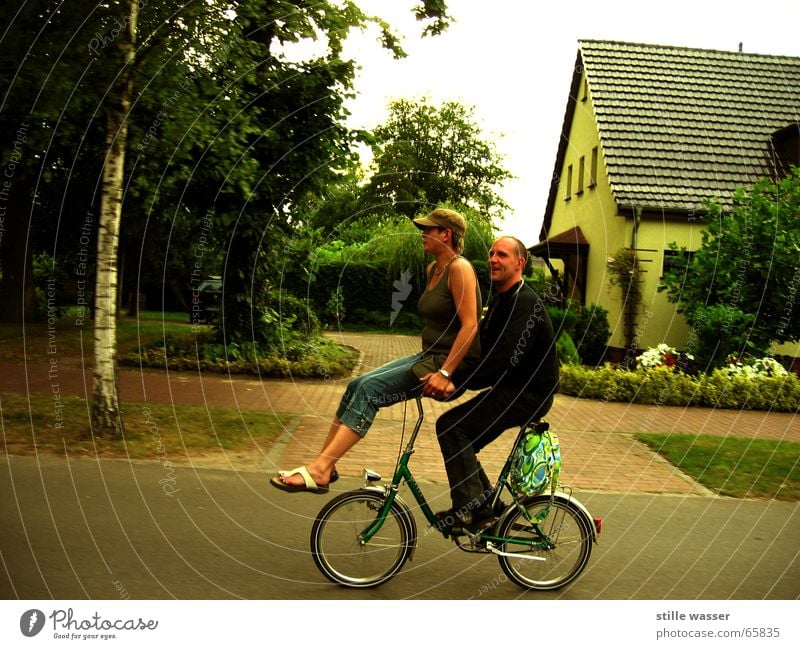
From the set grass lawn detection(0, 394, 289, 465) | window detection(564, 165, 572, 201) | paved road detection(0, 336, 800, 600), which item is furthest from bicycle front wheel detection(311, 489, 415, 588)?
window detection(564, 165, 572, 201)

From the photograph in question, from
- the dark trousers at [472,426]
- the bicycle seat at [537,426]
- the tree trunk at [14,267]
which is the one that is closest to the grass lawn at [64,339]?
the tree trunk at [14,267]

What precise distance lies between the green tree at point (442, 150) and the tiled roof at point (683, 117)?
18.4 ft

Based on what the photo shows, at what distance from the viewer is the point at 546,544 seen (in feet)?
15.4

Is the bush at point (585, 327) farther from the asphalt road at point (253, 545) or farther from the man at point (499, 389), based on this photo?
the man at point (499, 389)

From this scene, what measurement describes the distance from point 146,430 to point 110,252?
1.83 metres

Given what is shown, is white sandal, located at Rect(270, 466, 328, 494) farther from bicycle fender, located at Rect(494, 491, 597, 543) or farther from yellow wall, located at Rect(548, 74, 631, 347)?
yellow wall, located at Rect(548, 74, 631, 347)

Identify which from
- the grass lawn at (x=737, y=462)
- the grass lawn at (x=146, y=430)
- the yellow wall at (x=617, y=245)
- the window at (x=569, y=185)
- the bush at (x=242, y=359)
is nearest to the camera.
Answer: the grass lawn at (x=146, y=430)

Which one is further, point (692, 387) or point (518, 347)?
point (692, 387)

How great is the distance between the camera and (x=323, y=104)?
46.5ft

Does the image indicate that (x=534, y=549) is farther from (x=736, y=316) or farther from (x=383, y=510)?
(x=736, y=316)

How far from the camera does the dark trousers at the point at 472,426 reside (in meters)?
4.56

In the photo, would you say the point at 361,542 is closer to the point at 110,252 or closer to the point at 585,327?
the point at 110,252

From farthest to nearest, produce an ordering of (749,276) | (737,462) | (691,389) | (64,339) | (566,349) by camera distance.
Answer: (64,339) → (566,349) → (749,276) → (691,389) → (737,462)

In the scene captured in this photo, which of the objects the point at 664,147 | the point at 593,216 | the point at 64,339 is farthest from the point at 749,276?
the point at 64,339
